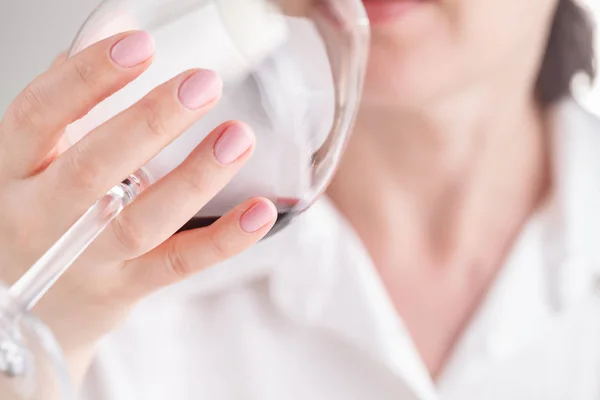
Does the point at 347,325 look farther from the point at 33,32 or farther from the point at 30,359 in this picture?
the point at 33,32

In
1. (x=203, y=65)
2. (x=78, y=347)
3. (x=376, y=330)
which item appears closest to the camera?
(x=203, y=65)

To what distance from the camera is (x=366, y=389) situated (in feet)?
1.98

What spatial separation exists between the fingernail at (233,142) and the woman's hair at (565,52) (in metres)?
0.46

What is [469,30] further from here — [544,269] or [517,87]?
[544,269]

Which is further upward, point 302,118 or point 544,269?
point 302,118

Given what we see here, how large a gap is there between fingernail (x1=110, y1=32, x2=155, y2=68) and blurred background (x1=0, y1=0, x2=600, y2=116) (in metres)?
0.54

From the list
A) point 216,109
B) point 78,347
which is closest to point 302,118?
point 216,109

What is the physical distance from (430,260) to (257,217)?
1.23ft

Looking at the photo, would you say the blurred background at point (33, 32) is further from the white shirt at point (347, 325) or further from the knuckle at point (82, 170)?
the knuckle at point (82, 170)

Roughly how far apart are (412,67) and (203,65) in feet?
0.89

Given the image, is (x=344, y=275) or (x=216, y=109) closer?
(x=216, y=109)

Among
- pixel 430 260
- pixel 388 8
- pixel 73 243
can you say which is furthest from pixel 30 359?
pixel 430 260

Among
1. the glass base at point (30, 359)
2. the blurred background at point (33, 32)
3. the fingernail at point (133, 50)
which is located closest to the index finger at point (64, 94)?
the fingernail at point (133, 50)

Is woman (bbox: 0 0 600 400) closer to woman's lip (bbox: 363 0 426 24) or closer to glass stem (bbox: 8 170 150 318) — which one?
woman's lip (bbox: 363 0 426 24)
